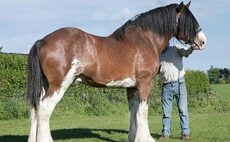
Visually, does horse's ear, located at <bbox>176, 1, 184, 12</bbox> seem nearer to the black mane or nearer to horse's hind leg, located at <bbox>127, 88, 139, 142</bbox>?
the black mane

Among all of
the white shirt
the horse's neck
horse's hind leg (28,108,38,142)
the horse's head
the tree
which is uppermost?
the tree

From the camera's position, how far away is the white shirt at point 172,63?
9680mm

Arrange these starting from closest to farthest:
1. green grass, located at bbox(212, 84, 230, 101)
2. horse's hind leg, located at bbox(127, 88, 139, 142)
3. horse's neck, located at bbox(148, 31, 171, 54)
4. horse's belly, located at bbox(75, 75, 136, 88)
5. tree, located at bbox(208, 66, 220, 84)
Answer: horse's belly, located at bbox(75, 75, 136, 88) < horse's hind leg, located at bbox(127, 88, 139, 142) < horse's neck, located at bbox(148, 31, 171, 54) < green grass, located at bbox(212, 84, 230, 101) < tree, located at bbox(208, 66, 220, 84)

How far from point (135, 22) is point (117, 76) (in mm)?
1356

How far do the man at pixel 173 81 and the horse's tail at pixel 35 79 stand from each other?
120 inches

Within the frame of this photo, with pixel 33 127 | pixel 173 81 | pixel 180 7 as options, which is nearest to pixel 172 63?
pixel 173 81

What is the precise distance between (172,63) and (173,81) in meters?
0.40

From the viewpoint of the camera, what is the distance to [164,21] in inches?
356

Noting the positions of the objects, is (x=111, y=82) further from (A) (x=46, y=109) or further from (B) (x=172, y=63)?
(B) (x=172, y=63)

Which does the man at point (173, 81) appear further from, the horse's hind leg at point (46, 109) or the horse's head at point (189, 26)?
the horse's hind leg at point (46, 109)

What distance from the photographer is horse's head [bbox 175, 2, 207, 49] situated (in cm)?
900

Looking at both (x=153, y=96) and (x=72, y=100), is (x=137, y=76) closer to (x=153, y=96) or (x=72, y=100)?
(x=72, y=100)

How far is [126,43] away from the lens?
8500mm

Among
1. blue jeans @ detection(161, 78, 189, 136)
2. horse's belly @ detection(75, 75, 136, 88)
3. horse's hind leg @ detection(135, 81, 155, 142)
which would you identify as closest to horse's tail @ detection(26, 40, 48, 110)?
horse's belly @ detection(75, 75, 136, 88)
